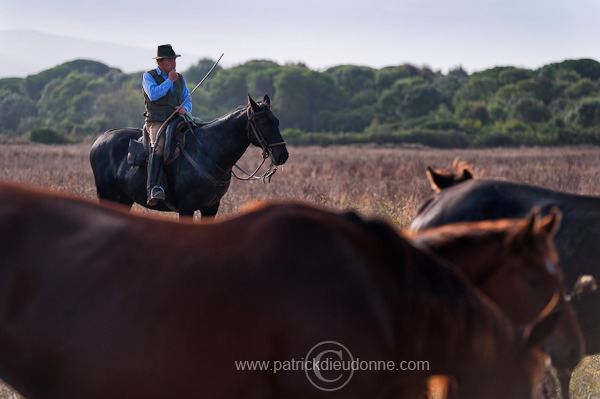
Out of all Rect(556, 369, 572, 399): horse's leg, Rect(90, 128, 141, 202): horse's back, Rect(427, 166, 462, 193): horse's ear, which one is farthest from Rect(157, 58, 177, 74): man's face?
Rect(556, 369, 572, 399): horse's leg

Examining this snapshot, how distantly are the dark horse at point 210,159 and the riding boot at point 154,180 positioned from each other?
22 centimetres

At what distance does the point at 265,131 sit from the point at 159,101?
54.4 inches

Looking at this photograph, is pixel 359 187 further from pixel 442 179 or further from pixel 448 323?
pixel 448 323

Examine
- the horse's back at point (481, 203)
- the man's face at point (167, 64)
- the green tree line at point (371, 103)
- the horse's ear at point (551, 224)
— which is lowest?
the green tree line at point (371, 103)

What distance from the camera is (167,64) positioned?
9.62 m

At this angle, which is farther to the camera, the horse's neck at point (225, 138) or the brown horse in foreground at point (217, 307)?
the horse's neck at point (225, 138)

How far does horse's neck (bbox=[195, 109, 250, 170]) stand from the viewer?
9.48 meters

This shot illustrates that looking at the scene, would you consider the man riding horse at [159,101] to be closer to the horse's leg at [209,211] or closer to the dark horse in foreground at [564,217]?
the horse's leg at [209,211]

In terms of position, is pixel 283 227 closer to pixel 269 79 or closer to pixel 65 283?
pixel 65 283

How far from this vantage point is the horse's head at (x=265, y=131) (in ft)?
31.0

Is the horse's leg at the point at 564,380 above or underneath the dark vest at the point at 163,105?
underneath

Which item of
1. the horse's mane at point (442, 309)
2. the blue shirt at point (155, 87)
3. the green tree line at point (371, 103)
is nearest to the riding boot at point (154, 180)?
the blue shirt at point (155, 87)

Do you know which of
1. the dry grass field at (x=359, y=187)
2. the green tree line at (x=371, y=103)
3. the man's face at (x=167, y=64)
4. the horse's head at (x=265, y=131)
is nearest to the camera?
the horse's head at (x=265, y=131)

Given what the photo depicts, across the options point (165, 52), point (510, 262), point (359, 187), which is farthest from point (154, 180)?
point (359, 187)
